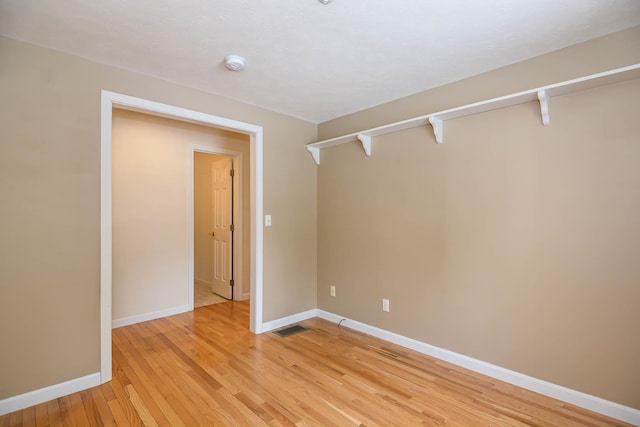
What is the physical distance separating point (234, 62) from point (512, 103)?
6.81 feet

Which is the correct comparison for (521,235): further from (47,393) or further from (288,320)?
(47,393)

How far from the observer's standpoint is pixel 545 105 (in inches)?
82.7

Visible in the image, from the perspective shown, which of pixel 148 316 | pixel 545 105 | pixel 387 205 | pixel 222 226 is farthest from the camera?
pixel 222 226

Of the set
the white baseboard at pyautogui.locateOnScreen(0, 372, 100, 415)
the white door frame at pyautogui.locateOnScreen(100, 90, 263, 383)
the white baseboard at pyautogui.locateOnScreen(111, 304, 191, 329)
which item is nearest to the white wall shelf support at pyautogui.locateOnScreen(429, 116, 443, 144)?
the white door frame at pyautogui.locateOnScreen(100, 90, 263, 383)

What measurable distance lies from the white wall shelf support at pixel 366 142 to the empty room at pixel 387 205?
38 mm

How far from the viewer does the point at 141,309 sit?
3701mm

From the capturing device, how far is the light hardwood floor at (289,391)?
1936 mm

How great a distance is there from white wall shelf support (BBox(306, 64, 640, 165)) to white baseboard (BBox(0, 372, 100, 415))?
3.00 meters

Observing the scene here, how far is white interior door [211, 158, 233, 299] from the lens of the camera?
15.3ft

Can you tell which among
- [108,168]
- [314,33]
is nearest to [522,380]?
[314,33]

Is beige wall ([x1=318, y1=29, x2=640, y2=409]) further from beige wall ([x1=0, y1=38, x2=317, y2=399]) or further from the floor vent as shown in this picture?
beige wall ([x1=0, y1=38, x2=317, y2=399])

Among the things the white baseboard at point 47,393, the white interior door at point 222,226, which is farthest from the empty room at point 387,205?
the white interior door at point 222,226

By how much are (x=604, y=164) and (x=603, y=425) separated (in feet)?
5.26

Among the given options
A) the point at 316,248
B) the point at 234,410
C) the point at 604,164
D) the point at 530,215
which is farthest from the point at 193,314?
the point at 604,164
